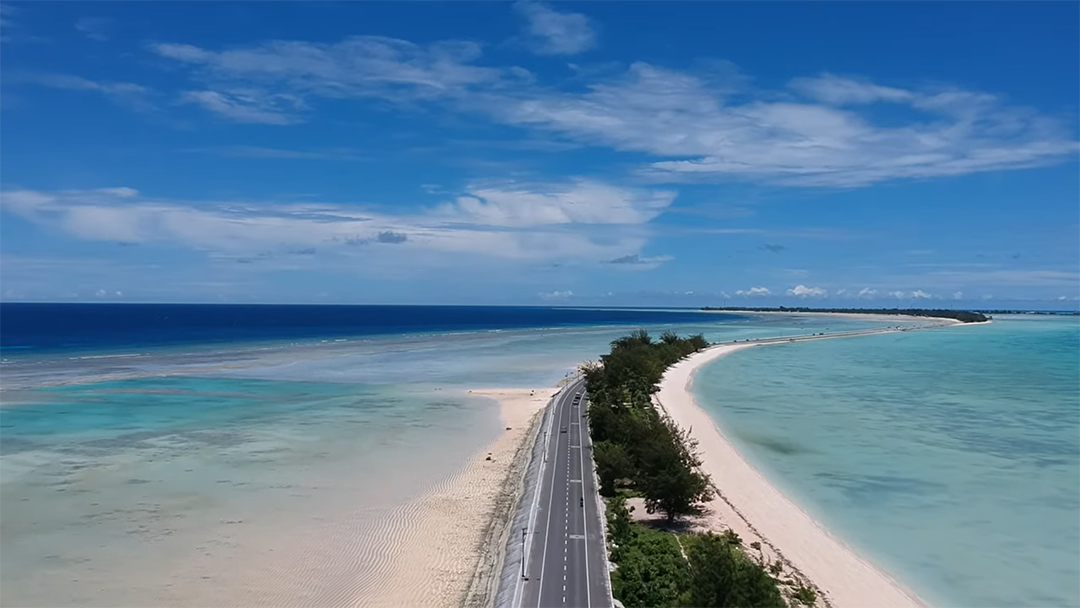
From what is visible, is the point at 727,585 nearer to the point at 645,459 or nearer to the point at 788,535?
the point at 788,535

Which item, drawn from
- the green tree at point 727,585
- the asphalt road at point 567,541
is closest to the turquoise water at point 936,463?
the green tree at point 727,585

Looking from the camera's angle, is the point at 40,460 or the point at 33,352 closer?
the point at 40,460

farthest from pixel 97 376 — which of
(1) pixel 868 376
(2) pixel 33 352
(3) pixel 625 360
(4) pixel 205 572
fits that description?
(1) pixel 868 376

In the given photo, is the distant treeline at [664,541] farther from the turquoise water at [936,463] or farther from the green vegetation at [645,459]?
the turquoise water at [936,463]

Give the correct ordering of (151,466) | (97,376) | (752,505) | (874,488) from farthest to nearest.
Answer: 1. (97,376)
2. (151,466)
3. (874,488)
4. (752,505)

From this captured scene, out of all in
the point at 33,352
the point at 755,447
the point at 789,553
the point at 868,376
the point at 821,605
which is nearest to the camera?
the point at 821,605

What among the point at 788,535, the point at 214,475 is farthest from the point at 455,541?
the point at 214,475

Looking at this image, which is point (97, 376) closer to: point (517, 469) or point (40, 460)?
point (40, 460)
